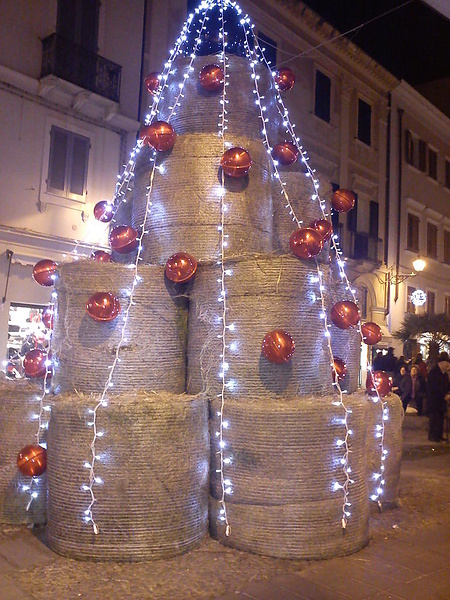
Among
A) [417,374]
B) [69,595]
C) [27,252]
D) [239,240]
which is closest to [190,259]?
[239,240]

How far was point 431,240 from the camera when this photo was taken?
23.0 m

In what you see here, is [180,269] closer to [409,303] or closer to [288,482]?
[288,482]

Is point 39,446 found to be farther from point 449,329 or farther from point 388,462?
point 449,329

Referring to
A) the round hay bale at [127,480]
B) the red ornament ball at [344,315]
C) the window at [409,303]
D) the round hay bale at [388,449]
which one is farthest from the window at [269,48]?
the round hay bale at [127,480]

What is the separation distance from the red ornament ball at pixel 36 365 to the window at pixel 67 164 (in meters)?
6.95

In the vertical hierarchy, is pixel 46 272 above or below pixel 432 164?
below

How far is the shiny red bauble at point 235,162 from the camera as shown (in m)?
5.57

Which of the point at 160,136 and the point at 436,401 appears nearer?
the point at 160,136

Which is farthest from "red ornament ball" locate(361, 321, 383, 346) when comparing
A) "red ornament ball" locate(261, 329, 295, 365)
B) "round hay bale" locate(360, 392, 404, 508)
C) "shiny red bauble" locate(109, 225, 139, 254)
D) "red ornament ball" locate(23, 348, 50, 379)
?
"red ornament ball" locate(23, 348, 50, 379)

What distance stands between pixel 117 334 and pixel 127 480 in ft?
3.90

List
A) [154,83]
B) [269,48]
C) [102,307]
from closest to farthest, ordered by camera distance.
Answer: [102,307] → [154,83] → [269,48]

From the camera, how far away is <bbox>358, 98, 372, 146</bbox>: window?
1998 cm

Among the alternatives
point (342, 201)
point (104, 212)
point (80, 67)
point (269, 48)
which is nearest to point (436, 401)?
point (342, 201)

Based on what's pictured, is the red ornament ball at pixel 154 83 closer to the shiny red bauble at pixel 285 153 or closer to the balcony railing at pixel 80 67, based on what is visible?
the shiny red bauble at pixel 285 153
